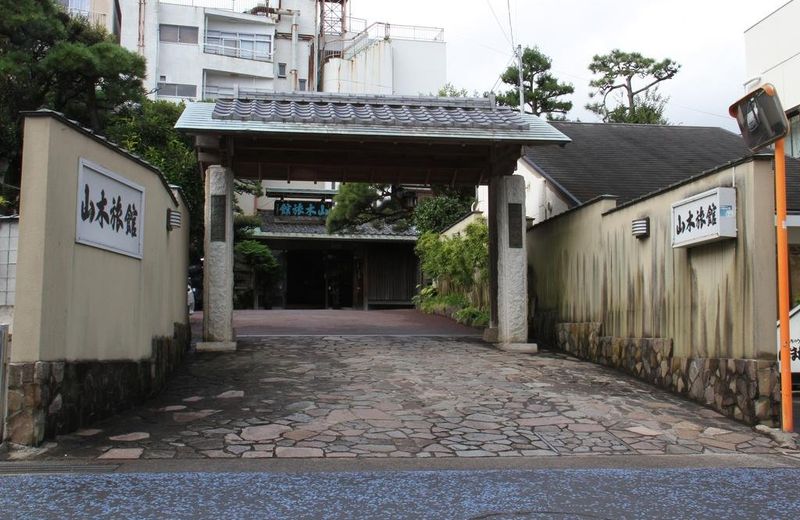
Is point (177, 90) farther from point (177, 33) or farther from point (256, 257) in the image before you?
point (256, 257)

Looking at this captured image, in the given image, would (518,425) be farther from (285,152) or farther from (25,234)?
(285,152)

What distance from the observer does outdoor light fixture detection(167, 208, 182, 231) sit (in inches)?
344

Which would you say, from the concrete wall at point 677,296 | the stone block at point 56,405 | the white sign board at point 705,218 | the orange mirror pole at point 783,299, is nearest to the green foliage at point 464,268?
the concrete wall at point 677,296

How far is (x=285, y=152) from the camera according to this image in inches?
496

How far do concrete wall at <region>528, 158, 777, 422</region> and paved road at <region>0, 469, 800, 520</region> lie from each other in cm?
200

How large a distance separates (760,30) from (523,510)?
14398mm

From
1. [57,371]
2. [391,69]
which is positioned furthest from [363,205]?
[391,69]

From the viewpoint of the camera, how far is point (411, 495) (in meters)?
4.63

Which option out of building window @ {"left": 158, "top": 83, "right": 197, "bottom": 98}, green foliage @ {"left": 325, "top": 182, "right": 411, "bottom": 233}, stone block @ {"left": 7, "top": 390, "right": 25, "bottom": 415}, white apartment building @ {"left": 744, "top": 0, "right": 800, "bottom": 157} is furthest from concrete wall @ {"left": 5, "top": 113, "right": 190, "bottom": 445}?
building window @ {"left": 158, "top": 83, "right": 197, "bottom": 98}

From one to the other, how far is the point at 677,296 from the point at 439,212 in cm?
1538

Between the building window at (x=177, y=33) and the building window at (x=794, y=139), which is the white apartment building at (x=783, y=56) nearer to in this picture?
the building window at (x=794, y=139)

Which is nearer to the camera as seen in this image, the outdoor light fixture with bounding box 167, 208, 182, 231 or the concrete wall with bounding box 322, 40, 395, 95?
the outdoor light fixture with bounding box 167, 208, 182, 231

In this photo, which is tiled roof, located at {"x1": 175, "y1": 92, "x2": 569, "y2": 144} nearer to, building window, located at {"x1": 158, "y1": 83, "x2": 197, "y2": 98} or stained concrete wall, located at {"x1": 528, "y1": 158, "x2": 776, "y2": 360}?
stained concrete wall, located at {"x1": 528, "y1": 158, "x2": 776, "y2": 360}

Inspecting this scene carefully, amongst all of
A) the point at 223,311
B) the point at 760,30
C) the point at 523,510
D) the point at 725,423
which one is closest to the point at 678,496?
the point at 523,510
